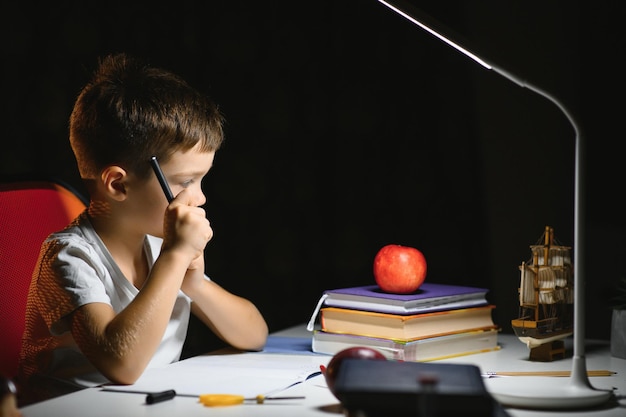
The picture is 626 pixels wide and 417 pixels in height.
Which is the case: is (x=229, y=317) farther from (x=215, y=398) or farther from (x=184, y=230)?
(x=215, y=398)

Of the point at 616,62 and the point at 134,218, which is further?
the point at 616,62

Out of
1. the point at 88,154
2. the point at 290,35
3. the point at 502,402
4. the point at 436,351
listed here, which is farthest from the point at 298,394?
the point at 290,35

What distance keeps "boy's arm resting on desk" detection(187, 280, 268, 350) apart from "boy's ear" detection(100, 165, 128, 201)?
0.21 m

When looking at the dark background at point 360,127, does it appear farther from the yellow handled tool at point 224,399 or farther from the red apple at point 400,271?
the yellow handled tool at point 224,399

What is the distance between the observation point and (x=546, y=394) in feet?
3.14

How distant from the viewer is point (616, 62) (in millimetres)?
1802

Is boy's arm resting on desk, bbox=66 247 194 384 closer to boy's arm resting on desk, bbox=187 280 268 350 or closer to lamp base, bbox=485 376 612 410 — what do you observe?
boy's arm resting on desk, bbox=187 280 268 350

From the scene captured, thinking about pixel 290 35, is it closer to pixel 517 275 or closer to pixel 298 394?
pixel 517 275

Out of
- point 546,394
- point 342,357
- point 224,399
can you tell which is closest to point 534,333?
point 546,394

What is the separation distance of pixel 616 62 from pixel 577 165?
0.88 meters

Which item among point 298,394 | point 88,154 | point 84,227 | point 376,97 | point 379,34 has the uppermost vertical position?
point 379,34

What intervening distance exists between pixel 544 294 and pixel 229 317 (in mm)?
530

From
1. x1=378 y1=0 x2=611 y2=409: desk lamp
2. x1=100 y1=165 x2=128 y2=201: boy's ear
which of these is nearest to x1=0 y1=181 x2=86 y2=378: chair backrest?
x1=100 y1=165 x2=128 y2=201: boy's ear

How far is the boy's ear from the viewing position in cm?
133
